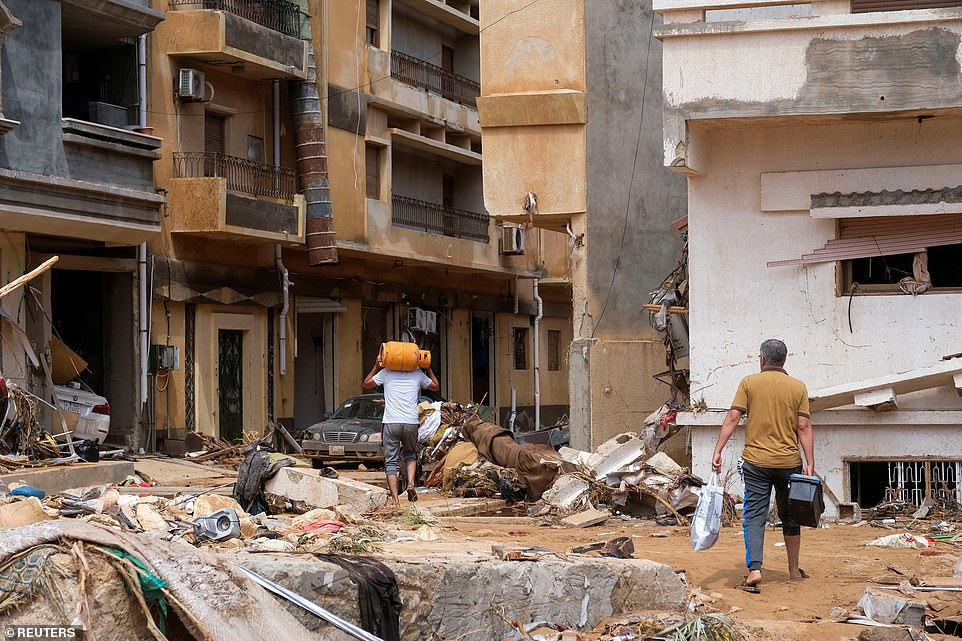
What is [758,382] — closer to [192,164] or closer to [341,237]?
[192,164]

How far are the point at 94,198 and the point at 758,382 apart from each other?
13.7 metres

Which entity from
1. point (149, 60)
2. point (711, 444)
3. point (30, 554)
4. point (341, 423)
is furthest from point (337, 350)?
point (30, 554)

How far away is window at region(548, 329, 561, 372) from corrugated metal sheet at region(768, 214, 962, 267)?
25.6 m

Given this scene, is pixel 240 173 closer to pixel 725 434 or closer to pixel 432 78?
pixel 432 78

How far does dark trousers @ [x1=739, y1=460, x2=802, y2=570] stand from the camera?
31.1 ft

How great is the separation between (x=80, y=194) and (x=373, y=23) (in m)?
12.7

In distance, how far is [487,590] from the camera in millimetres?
7703

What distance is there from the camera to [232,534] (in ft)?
26.4

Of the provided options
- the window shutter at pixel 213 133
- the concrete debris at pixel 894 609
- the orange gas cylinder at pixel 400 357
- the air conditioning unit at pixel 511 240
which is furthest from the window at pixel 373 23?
the concrete debris at pixel 894 609

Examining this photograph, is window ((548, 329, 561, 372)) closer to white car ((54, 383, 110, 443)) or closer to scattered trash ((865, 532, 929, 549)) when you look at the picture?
white car ((54, 383, 110, 443))

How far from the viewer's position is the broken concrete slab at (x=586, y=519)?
13.2 meters

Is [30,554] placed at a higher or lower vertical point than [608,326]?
lower

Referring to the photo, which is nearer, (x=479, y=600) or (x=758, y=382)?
(x=479, y=600)

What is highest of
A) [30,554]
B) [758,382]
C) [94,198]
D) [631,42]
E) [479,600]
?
[631,42]
